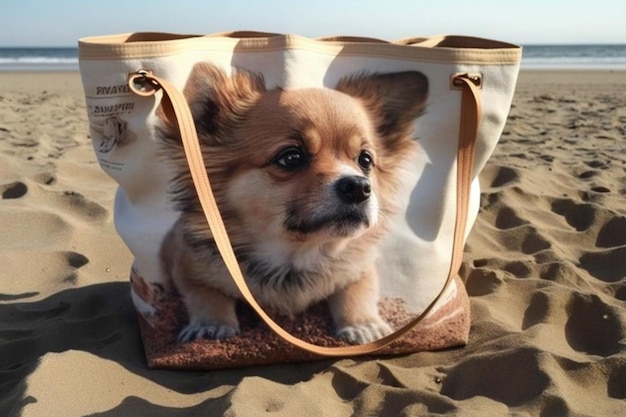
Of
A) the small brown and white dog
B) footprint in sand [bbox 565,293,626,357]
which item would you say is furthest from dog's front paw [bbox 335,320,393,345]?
footprint in sand [bbox 565,293,626,357]

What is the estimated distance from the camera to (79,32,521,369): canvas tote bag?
5.76ft

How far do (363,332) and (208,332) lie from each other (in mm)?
407

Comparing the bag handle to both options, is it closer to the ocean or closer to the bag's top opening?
the bag's top opening

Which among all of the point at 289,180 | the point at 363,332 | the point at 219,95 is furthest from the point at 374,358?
the point at 219,95

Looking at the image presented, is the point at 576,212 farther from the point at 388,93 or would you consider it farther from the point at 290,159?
the point at 290,159

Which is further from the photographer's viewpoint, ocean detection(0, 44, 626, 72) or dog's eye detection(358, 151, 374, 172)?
ocean detection(0, 44, 626, 72)

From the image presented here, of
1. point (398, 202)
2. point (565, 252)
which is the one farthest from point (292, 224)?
point (565, 252)

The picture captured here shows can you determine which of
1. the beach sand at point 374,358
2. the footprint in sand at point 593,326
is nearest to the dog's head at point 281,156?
the beach sand at point 374,358

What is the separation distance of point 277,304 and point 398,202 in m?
0.42

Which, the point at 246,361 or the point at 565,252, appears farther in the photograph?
the point at 565,252

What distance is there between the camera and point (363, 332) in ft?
6.19

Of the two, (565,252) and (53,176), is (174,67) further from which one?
(53,176)

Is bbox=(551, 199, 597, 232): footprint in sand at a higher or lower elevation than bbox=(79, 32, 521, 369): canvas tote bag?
lower

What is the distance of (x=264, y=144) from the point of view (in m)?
1.77
